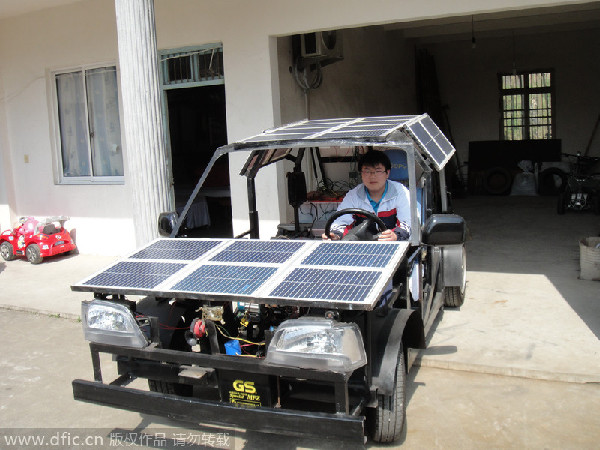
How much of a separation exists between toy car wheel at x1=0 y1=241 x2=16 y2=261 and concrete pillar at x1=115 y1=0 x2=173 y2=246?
4706 mm

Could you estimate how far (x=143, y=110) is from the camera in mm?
5598

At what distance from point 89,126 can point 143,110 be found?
431 centimetres

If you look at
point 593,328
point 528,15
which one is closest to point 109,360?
point 593,328

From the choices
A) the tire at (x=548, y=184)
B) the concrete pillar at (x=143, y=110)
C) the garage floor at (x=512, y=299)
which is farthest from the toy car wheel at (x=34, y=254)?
the tire at (x=548, y=184)

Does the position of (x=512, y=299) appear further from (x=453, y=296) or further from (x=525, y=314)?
(x=453, y=296)

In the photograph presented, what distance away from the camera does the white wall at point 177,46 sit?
7129mm

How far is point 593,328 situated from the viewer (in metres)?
5.05

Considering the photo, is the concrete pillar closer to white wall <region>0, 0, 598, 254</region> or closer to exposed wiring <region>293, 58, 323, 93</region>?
white wall <region>0, 0, 598, 254</region>

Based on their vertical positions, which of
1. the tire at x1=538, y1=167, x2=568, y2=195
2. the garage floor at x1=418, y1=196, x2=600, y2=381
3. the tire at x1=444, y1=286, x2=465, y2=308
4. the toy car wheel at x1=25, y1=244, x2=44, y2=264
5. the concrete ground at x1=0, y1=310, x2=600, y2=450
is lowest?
the concrete ground at x1=0, y1=310, x2=600, y2=450

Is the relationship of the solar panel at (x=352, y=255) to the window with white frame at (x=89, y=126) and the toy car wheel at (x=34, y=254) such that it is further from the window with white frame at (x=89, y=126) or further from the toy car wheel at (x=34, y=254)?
the toy car wheel at (x=34, y=254)

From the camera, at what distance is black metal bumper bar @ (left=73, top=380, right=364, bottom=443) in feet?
8.99

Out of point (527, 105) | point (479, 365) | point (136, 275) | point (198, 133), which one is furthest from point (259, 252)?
point (527, 105)

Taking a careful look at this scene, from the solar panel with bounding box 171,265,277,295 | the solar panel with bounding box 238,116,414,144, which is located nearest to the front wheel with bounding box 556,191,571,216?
the solar panel with bounding box 238,116,414,144

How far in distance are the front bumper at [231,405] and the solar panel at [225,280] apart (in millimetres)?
338
